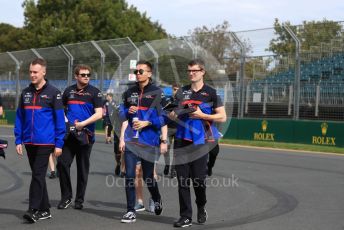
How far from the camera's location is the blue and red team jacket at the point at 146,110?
8148mm

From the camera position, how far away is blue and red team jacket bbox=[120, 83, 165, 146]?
321 inches

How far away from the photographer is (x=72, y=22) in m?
57.4

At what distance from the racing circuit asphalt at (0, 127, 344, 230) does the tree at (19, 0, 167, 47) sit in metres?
41.1

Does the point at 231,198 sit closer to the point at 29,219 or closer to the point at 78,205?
the point at 78,205

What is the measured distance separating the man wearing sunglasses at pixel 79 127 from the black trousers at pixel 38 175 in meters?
0.93

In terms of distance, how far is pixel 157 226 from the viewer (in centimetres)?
770

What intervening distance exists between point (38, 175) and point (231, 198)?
3324mm

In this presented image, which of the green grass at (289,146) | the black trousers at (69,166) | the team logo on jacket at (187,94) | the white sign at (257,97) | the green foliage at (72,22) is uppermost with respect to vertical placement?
the green foliage at (72,22)

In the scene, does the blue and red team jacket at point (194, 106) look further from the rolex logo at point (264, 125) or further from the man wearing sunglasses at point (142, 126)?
the rolex logo at point (264, 125)

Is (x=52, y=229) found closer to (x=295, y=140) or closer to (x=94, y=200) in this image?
(x=94, y=200)

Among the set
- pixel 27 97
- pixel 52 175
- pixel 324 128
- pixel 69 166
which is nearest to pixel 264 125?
pixel 324 128

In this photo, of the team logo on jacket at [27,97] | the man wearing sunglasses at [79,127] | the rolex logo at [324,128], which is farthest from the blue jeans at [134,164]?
the rolex logo at [324,128]

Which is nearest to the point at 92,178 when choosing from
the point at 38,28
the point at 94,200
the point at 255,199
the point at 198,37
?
the point at 94,200

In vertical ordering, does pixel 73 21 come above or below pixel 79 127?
above
